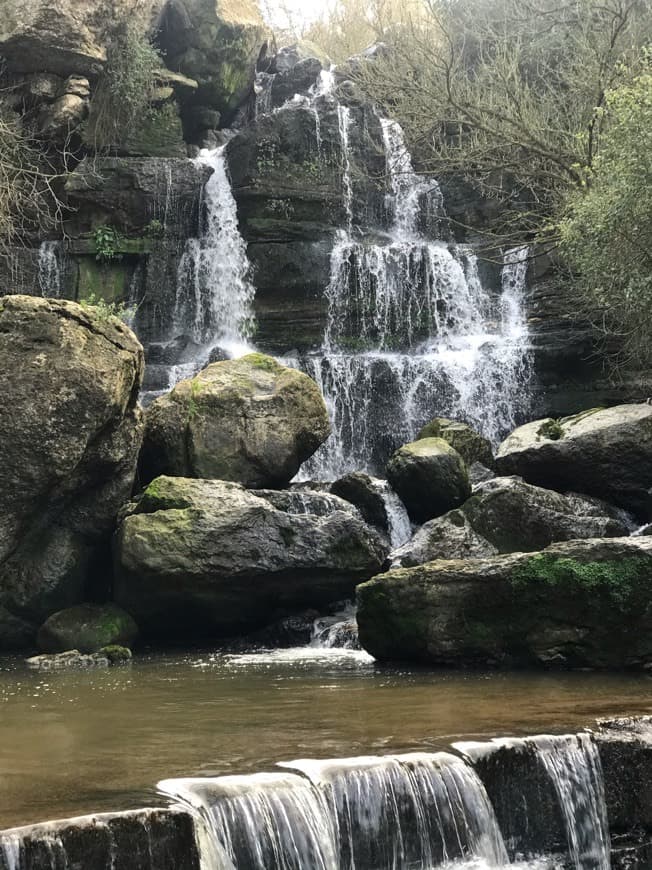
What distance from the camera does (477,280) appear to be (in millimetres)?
22172

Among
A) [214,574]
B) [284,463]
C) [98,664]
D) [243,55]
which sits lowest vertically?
[98,664]

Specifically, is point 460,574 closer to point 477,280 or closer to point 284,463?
point 284,463

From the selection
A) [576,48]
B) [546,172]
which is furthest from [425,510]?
[576,48]

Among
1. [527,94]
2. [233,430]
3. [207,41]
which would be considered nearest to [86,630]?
[233,430]

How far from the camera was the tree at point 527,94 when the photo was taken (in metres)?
18.0

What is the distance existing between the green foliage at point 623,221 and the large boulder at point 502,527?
358 cm

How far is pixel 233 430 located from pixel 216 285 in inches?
336

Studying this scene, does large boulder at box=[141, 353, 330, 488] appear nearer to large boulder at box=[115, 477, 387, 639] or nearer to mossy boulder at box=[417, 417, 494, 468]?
large boulder at box=[115, 477, 387, 639]

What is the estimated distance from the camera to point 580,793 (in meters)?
5.88

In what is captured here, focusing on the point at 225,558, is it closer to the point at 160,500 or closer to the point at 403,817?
the point at 160,500

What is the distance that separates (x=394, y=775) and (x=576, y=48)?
703 inches

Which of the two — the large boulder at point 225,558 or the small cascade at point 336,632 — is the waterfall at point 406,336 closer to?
the large boulder at point 225,558

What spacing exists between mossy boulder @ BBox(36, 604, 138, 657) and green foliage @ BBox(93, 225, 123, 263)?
37.9ft

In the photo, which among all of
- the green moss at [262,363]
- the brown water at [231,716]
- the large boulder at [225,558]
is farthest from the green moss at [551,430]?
the brown water at [231,716]
